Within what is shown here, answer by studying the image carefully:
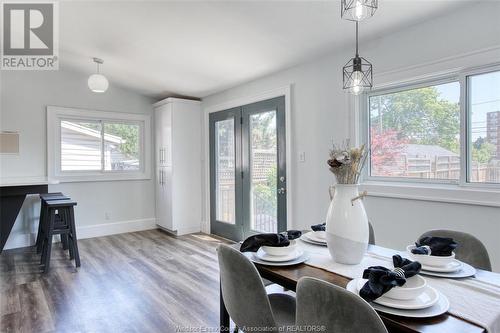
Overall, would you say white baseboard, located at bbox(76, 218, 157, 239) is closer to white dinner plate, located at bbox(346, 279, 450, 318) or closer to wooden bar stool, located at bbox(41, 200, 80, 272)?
wooden bar stool, located at bbox(41, 200, 80, 272)

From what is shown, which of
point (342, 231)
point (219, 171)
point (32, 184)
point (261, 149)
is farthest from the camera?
point (219, 171)

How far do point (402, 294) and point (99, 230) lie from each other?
4.98 meters

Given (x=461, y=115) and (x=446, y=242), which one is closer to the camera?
(x=446, y=242)

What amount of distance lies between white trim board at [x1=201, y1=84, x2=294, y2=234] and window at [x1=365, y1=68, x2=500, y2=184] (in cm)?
93

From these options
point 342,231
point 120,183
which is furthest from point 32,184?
point 342,231

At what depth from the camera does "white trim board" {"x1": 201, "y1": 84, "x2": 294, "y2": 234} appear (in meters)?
3.55

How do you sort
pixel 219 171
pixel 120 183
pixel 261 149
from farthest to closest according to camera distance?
pixel 120 183 < pixel 219 171 < pixel 261 149

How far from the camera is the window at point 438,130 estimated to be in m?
2.20

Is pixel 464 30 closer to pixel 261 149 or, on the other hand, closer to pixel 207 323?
pixel 261 149

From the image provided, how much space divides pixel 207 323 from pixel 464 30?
2.85 meters

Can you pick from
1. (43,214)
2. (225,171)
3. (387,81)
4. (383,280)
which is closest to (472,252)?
(383,280)

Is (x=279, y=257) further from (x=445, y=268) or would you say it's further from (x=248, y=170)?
(x=248, y=170)

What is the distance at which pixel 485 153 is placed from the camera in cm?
221

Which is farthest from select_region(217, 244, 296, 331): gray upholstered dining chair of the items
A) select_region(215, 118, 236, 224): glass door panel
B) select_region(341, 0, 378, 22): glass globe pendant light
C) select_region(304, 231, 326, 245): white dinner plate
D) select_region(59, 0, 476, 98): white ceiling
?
select_region(215, 118, 236, 224): glass door panel
